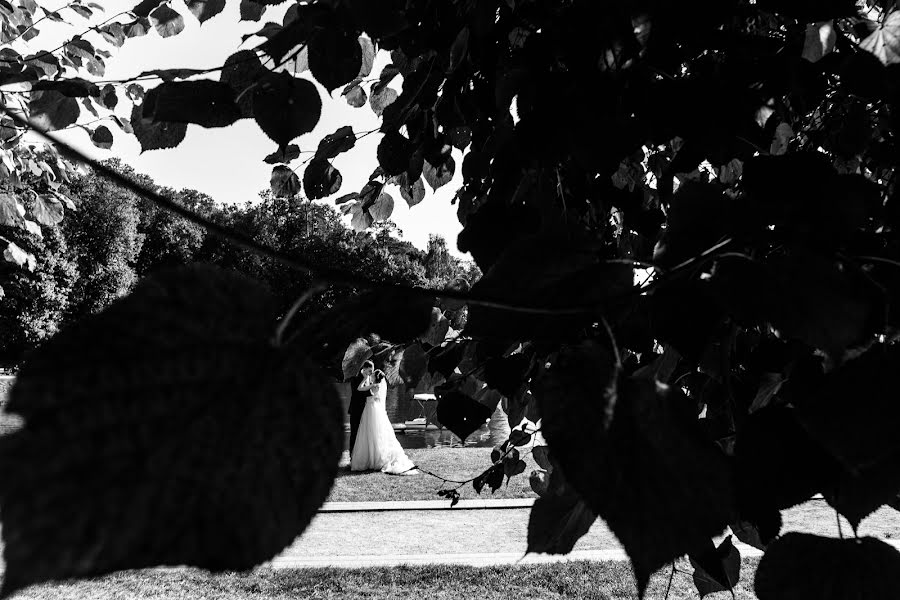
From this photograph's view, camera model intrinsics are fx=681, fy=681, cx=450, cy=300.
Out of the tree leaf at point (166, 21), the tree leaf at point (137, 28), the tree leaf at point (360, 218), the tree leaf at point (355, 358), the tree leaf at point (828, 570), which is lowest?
the tree leaf at point (828, 570)

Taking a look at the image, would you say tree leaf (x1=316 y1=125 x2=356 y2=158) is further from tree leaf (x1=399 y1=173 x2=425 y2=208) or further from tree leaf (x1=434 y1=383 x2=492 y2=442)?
tree leaf (x1=434 y1=383 x2=492 y2=442)

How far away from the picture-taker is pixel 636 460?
1.17ft

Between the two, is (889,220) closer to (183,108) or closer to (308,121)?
(308,121)

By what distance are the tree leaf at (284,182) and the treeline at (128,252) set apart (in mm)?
21908

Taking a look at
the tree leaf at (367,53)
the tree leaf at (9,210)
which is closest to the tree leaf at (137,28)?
the tree leaf at (9,210)

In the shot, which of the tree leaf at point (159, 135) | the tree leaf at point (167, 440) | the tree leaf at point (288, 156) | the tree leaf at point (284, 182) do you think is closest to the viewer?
the tree leaf at point (167, 440)

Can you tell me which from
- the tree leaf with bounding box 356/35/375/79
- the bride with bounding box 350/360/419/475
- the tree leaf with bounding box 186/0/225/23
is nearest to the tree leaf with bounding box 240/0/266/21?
the tree leaf with bounding box 186/0/225/23

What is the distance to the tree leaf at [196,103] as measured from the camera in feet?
2.37

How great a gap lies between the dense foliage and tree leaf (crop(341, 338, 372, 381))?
1.74 ft

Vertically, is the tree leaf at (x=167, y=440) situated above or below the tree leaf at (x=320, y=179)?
below

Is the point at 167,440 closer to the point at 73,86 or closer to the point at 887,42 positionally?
the point at 887,42

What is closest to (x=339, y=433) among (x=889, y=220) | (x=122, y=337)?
(x=122, y=337)

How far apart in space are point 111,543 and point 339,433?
0.36ft

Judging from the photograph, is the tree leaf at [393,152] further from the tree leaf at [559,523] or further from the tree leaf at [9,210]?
the tree leaf at [9,210]
